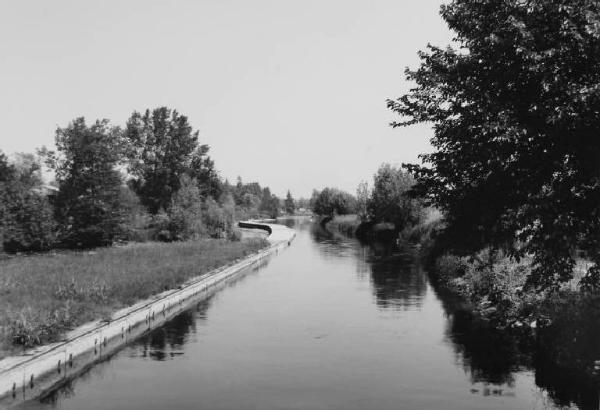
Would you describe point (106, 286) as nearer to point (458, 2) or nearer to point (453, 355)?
point (453, 355)

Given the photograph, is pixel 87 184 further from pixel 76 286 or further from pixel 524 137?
pixel 524 137

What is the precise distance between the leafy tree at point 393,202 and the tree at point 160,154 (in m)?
27.9

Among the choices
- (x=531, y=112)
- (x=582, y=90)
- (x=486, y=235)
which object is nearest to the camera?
(x=582, y=90)

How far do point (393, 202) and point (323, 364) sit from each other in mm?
54851

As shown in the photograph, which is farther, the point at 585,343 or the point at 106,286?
the point at 106,286

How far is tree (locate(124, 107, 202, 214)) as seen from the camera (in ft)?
283

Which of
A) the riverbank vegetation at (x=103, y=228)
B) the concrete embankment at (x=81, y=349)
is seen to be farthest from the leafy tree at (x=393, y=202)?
the concrete embankment at (x=81, y=349)

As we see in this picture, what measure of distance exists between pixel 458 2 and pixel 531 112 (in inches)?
182

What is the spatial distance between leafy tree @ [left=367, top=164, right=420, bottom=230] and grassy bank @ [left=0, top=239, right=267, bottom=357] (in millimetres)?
31997

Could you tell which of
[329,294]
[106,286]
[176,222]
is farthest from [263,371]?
[176,222]

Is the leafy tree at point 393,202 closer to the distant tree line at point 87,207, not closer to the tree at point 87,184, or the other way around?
the distant tree line at point 87,207

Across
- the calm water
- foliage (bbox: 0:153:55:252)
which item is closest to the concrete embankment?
the calm water

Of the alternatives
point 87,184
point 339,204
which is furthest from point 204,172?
point 339,204

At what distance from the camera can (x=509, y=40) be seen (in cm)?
1368
